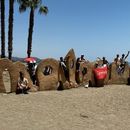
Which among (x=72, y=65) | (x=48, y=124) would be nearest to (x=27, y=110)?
(x=48, y=124)

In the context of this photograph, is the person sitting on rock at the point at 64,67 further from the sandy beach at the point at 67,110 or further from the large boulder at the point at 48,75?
the sandy beach at the point at 67,110

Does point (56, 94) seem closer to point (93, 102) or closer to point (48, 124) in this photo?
point (93, 102)

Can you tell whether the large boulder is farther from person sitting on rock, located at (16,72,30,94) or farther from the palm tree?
the palm tree

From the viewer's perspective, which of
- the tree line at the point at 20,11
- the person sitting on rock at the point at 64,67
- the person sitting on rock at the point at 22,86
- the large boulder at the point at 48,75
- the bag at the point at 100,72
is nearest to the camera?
the person sitting on rock at the point at 22,86

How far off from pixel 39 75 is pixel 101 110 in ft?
17.5

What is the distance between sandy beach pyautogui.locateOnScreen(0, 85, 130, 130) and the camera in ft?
44.5

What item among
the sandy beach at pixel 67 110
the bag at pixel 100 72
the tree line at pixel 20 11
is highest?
the tree line at pixel 20 11

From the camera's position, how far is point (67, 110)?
16016mm

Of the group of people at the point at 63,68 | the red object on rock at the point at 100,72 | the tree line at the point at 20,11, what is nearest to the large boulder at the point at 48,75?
the group of people at the point at 63,68

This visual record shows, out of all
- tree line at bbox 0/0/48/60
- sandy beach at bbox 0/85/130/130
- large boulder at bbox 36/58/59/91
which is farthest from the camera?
tree line at bbox 0/0/48/60

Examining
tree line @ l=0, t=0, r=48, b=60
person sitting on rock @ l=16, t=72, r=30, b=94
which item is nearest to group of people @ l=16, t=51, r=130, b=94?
person sitting on rock @ l=16, t=72, r=30, b=94

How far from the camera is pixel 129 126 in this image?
13.9 metres

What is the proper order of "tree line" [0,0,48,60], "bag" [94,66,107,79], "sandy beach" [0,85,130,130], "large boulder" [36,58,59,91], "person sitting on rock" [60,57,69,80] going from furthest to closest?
"tree line" [0,0,48,60] < "bag" [94,66,107,79] < "person sitting on rock" [60,57,69,80] < "large boulder" [36,58,59,91] < "sandy beach" [0,85,130,130]

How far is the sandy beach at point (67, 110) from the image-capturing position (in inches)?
535
